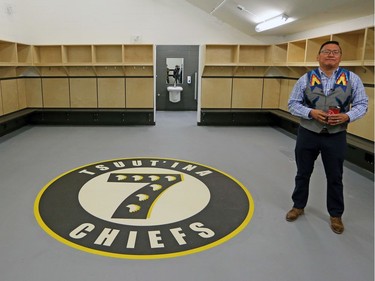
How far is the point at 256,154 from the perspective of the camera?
17.4 ft

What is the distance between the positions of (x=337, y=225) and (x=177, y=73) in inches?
316

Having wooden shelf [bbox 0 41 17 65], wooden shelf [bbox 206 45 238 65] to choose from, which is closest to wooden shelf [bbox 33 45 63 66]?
wooden shelf [bbox 0 41 17 65]

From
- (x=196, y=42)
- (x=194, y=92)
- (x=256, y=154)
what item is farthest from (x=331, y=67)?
(x=194, y=92)

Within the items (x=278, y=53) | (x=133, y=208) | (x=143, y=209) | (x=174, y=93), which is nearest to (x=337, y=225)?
(x=143, y=209)

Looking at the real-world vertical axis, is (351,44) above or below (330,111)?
above

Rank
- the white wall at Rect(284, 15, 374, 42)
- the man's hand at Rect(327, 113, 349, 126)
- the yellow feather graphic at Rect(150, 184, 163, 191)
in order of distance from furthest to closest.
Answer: the white wall at Rect(284, 15, 374, 42) → the yellow feather graphic at Rect(150, 184, 163, 191) → the man's hand at Rect(327, 113, 349, 126)

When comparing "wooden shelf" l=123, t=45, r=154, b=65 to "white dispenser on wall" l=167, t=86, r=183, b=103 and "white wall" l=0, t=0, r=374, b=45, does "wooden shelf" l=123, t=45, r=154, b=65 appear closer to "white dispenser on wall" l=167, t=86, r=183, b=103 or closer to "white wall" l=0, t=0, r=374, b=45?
"white wall" l=0, t=0, r=374, b=45

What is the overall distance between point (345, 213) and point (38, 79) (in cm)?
725

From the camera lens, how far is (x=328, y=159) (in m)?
2.65

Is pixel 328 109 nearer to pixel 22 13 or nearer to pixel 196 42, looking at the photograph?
pixel 196 42

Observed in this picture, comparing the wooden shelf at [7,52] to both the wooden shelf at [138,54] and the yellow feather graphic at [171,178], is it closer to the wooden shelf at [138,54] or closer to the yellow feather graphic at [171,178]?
the wooden shelf at [138,54]

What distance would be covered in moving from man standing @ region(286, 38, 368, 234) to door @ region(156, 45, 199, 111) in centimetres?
759

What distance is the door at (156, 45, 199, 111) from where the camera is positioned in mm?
9938

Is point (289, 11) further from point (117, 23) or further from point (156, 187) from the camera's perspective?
point (117, 23)
